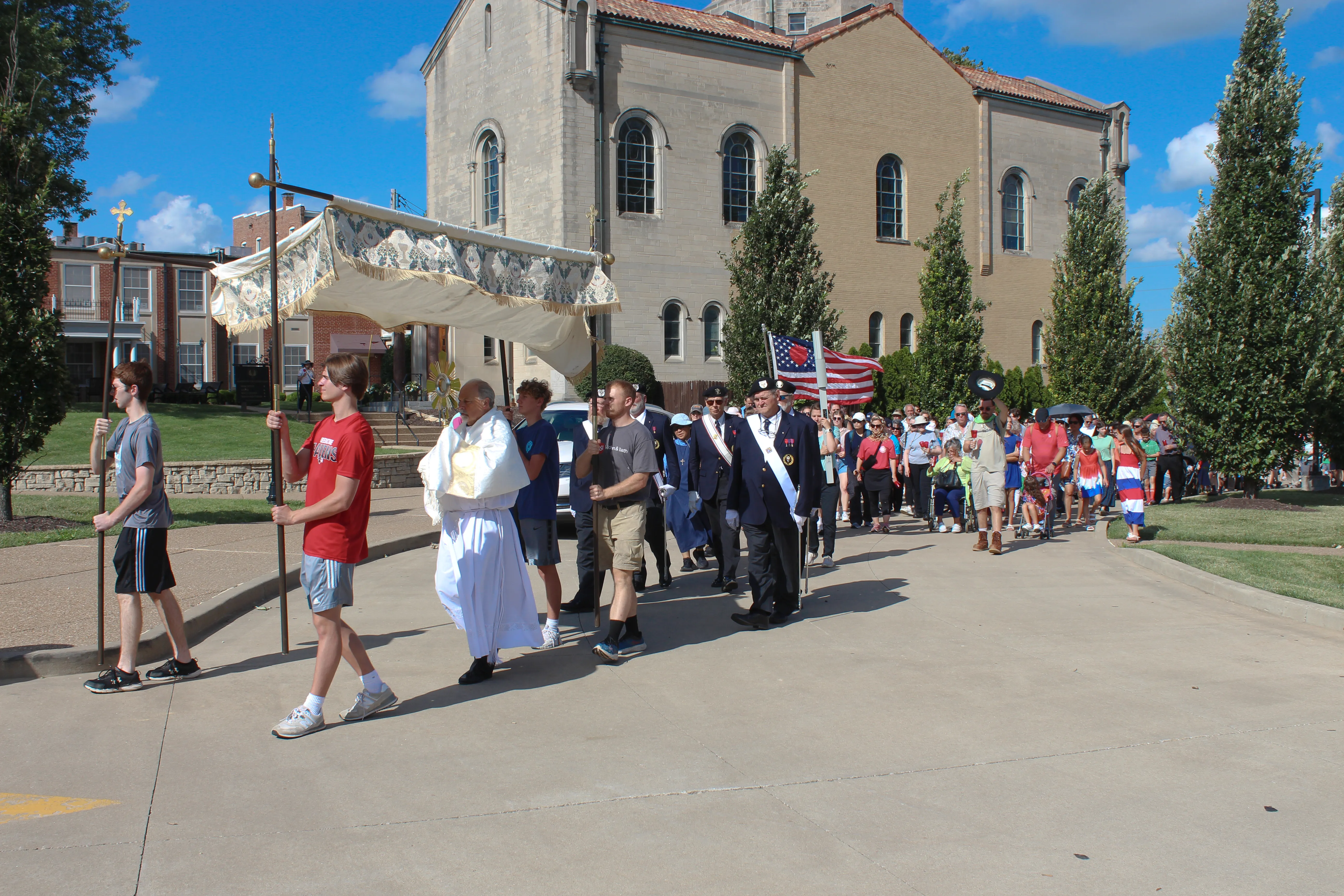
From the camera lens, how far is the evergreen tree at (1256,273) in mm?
17188

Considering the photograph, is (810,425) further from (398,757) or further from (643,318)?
(643,318)

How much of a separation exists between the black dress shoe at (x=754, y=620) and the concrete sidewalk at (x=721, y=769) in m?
0.12

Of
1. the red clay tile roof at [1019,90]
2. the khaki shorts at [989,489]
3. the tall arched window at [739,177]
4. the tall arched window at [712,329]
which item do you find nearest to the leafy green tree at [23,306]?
the khaki shorts at [989,489]

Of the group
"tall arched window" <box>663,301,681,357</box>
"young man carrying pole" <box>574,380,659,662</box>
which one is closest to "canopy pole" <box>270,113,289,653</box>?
"young man carrying pole" <box>574,380,659,662</box>

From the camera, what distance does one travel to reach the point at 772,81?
108 ft

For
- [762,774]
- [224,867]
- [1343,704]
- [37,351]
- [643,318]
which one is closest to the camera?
[224,867]

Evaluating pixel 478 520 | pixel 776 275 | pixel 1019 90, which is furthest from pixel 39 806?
pixel 1019 90

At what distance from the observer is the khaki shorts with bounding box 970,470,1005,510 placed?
12.2 metres

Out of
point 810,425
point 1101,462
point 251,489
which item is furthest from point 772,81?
point 810,425

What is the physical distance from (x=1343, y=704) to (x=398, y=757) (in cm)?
520

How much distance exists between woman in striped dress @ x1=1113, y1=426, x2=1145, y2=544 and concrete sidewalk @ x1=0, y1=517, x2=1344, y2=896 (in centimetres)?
490

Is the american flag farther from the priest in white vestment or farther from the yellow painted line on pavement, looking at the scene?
the yellow painted line on pavement

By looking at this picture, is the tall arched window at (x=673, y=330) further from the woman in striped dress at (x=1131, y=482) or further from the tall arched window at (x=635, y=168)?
the woman in striped dress at (x=1131, y=482)

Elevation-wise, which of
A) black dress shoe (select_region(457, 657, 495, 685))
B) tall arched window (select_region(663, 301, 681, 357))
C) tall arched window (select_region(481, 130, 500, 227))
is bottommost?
black dress shoe (select_region(457, 657, 495, 685))
